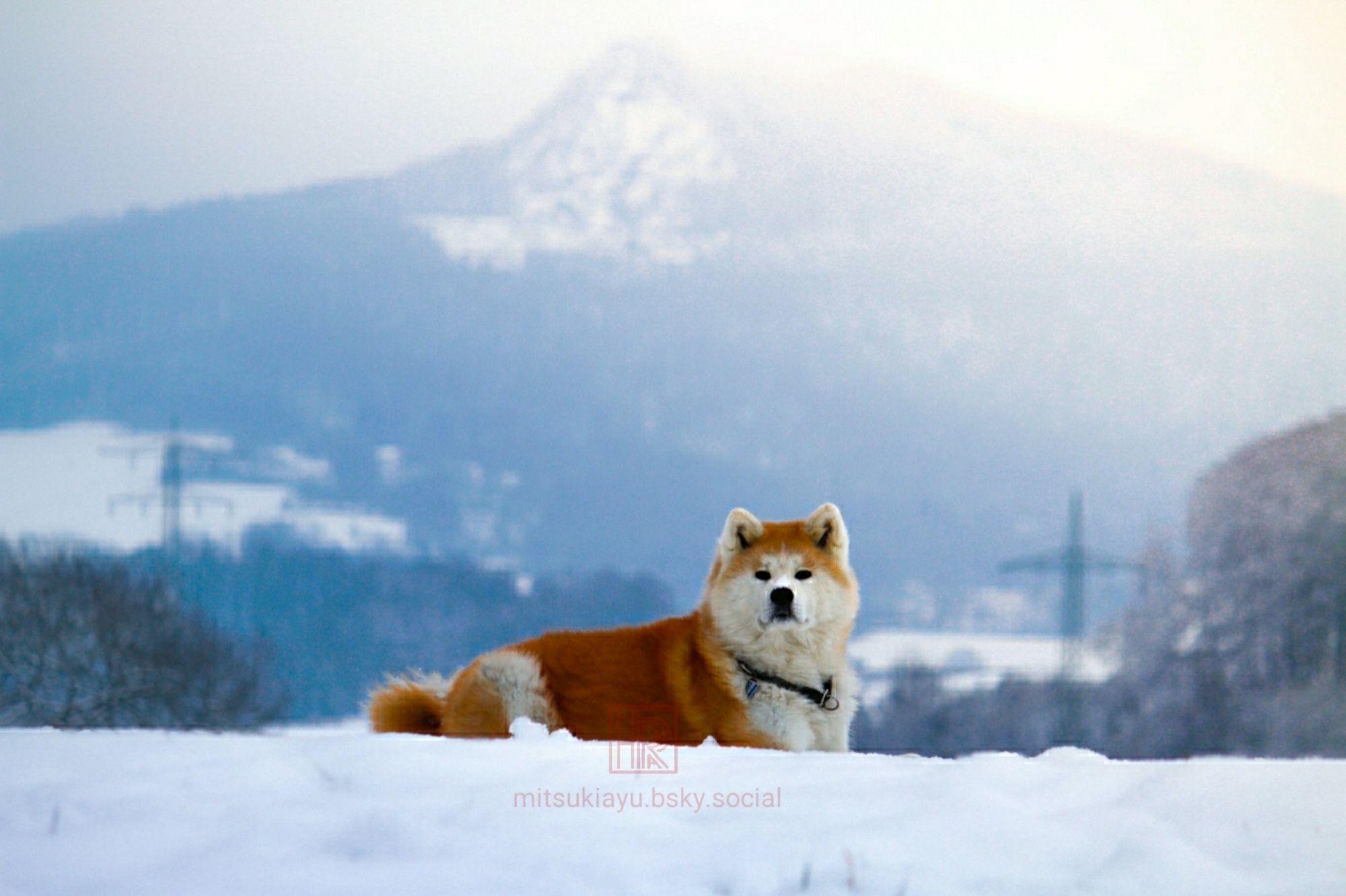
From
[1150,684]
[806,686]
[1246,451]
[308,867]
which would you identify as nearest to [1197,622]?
[1150,684]

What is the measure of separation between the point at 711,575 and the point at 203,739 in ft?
9.55

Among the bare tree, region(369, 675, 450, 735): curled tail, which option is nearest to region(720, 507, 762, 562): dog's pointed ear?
region(369, 675, 450, 735): curled tail

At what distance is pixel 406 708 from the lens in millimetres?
6871

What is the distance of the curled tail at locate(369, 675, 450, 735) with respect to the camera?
22.3 feet

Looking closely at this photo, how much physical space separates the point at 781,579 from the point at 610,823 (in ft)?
8.45

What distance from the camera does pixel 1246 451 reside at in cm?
2831

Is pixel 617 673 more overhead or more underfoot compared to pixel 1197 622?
more overhead

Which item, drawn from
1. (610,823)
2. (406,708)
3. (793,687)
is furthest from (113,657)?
(610,823)

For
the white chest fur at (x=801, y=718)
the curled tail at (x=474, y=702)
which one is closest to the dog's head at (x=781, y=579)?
the white chest fur at (x=801, y=718)

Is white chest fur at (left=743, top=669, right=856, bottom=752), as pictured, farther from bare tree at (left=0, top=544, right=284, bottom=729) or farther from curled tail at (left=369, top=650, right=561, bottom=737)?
bare tree at (left=0, top=544, right=284, bottom=729)

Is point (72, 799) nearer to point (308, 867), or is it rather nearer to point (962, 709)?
point (308, 867)

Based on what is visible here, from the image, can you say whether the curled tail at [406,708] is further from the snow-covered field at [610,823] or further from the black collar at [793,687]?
the snow-covered field at [610,823]

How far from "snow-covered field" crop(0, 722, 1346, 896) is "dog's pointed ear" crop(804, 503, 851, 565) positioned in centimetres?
212

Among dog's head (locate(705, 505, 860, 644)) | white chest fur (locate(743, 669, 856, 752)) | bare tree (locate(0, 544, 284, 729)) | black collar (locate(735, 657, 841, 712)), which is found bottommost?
bare tree (locate(0, 544, 284, 729))
